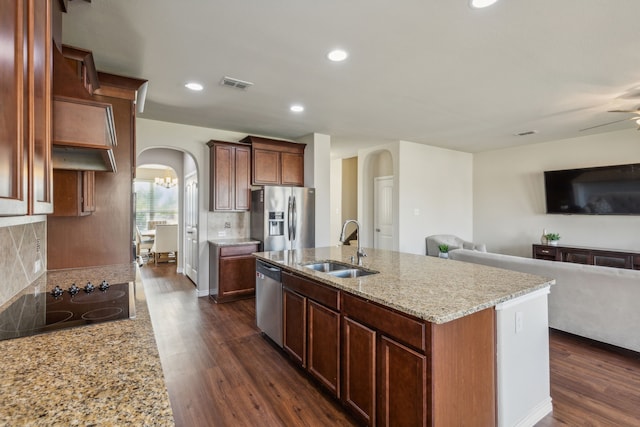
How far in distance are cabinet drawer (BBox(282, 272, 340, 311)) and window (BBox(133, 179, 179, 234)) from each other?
8.20m

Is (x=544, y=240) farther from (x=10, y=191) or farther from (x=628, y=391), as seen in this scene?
(x=10, y=191)

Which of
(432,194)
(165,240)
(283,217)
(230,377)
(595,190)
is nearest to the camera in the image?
(230,377)

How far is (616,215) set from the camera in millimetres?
5191

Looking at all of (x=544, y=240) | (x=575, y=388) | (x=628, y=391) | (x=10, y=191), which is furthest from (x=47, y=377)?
(x=544, y=240)

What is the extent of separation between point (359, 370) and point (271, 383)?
928mm

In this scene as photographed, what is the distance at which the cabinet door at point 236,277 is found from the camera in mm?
4559

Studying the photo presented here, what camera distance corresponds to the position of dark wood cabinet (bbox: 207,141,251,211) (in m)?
4.77

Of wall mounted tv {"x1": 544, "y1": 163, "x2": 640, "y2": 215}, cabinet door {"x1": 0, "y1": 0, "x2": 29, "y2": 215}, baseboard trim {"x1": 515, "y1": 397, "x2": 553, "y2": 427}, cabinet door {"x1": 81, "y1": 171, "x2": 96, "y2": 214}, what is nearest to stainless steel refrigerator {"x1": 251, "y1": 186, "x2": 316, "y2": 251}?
cabinet door {"x1": 81, "y1": 171, "x2": 96, "y2": 214}

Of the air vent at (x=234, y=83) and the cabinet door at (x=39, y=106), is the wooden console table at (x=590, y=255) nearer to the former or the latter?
the air vent at (x=234, y=83)

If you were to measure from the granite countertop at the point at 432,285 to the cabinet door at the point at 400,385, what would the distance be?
236 mm

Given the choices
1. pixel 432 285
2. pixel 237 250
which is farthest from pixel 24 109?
pixel 237 250

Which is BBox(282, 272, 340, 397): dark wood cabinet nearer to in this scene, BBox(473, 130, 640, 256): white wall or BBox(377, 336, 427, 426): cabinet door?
BBox(377, 336, 427, 426): cabinet door

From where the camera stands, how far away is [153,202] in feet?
32.5

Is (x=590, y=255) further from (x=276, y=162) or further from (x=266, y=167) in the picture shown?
(x=266, y=167)
